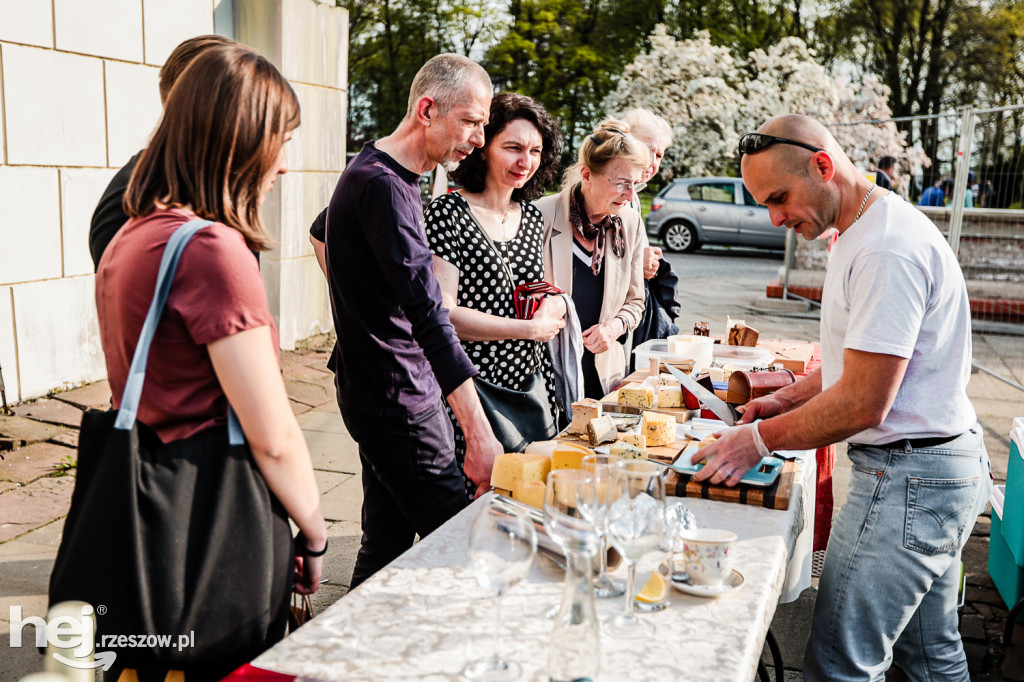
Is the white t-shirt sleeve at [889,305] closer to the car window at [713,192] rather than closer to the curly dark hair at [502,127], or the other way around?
the curly dark hair at [502,127]

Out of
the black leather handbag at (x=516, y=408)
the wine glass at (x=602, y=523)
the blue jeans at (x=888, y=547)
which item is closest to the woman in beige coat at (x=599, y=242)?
the black leather handbag at (x=516, y=408)

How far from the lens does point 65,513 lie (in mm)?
4332

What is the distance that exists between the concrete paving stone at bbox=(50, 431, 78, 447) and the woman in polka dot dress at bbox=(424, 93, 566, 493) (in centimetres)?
338

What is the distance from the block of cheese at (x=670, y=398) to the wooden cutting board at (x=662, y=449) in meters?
0.37

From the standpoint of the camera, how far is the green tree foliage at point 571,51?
27156 mm

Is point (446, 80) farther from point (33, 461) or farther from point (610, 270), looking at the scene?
point (33, 461)

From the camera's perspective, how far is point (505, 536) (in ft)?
4.57

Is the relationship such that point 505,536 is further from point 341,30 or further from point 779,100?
point 779,100

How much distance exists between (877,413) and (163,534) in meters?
1.59

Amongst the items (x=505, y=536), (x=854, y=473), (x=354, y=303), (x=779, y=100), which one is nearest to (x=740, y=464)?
(x=854, y=473)

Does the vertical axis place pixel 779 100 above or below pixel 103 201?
above

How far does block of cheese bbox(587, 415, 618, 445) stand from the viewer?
249 centimetres

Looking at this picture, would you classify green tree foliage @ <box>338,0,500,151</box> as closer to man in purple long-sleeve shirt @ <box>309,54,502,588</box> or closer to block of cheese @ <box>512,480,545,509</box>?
man in purple long-sleeve shirt @ <box>309,54,502,588</box>

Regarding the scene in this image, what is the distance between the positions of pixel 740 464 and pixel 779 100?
78.6ft
